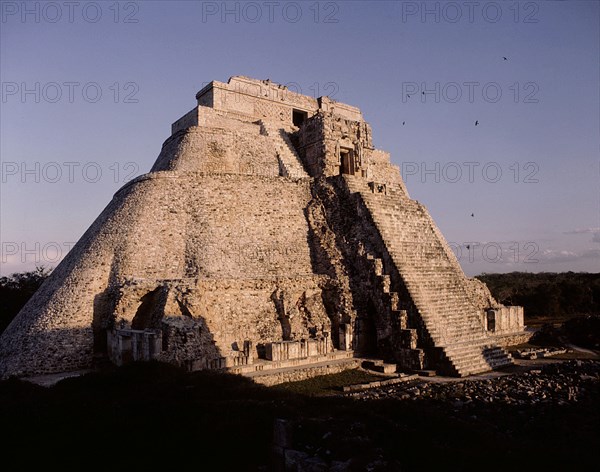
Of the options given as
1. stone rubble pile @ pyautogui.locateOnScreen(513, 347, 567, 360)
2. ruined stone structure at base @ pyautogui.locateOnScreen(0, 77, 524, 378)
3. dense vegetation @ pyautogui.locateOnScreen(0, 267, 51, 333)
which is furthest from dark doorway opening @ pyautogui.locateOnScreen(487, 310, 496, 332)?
dense vegetation @ pyautogui.locateOnScreen(0, 267, 51, 333)

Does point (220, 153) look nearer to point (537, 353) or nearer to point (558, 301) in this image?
point (537, 353)

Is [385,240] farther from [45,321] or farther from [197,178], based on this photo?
[45,321]

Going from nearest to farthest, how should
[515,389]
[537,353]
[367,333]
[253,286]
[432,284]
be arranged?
[515,389] → [253,286] → [432,284] → [367,333] → [537,353]

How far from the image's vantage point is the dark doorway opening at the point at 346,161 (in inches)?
990

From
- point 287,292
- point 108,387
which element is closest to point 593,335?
point 287,292

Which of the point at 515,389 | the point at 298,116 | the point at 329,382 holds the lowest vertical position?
the point at 329,382

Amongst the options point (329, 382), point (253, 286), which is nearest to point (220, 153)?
point (253, 286)

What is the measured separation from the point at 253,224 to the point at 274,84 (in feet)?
43.8

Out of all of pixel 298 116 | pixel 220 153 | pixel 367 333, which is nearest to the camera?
pixel 367 333

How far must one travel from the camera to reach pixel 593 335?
20750 mm

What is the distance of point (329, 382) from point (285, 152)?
48.6 feet

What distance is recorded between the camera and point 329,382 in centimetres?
1395

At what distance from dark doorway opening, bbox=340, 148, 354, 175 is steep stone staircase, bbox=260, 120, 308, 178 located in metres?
2.43

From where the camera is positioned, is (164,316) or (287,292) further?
(287,292)
